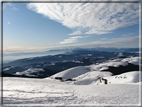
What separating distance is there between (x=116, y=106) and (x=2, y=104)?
5.28 meters

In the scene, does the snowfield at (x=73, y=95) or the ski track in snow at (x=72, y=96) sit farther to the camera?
the ski track in snow at (x=72, y=96)

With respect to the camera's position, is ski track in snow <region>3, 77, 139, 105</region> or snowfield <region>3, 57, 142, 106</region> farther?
ski track in snow <region>3, 77, 139, 105</region>

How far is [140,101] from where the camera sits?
3996 mm

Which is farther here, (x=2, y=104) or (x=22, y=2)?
(x=22, y=2)

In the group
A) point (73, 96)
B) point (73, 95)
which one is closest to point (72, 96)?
point (73, 96)

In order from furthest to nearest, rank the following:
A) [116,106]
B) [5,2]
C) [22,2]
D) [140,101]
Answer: [22,2] < [5,2] < [140,101] < [116,106]

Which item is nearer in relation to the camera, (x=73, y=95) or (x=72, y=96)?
(x=72, y=96)

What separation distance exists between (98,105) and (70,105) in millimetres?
1277

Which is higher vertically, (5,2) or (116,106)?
(5,2)

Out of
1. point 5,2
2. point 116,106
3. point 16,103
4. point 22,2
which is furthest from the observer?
point 22,2

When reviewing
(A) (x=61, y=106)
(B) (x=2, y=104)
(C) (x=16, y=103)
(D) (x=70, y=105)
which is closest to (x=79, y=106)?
(D) (x=70, y=105)

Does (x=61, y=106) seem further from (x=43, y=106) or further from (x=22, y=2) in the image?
(x=22, y=2)

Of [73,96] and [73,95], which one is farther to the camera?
[73,95]

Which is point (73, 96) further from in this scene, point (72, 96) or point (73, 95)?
point (73, 95)
